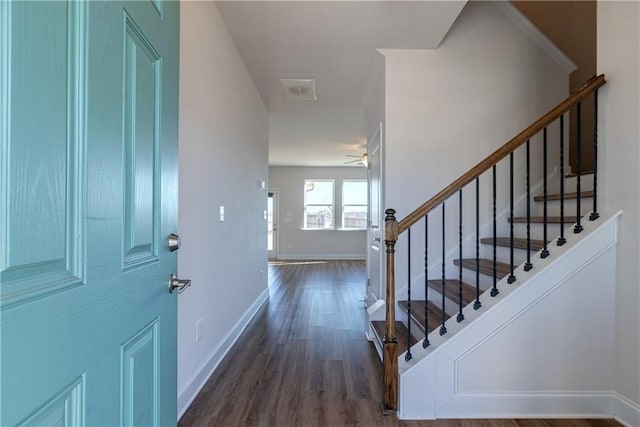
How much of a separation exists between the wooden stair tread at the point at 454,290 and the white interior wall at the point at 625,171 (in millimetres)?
744

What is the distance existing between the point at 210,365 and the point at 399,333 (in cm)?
137

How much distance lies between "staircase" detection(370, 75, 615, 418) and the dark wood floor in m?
0.21

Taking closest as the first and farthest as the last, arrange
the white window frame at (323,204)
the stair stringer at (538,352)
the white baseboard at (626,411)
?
the white baseboard at (626,411) < the stair stringer at (538,352) < the white window frame at (323,204)

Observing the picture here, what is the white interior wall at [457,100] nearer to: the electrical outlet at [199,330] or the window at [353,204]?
the electrical outlet at [199,330]

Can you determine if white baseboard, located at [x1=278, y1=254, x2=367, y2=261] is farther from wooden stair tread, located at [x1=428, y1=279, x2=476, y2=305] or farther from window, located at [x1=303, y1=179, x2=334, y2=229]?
wooden stair tread, located at [x1=428, y1=279, x2=476, y2=305]

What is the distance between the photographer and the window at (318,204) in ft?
30.7

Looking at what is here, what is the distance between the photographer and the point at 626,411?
1762 mm

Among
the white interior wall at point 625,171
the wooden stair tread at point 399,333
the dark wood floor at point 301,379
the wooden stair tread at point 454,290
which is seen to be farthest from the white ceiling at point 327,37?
the dark wood floor at point 301,379

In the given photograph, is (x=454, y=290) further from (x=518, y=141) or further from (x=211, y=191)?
(x=211, y=191)

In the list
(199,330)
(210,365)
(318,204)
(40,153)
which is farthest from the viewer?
(318,204)

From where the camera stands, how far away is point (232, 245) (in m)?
2.84

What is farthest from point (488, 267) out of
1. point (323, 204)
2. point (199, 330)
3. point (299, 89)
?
point (323, 204)

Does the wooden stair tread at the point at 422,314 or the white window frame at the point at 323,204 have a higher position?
the white window frame at the point at 323,204

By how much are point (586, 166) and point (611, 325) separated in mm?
2233
